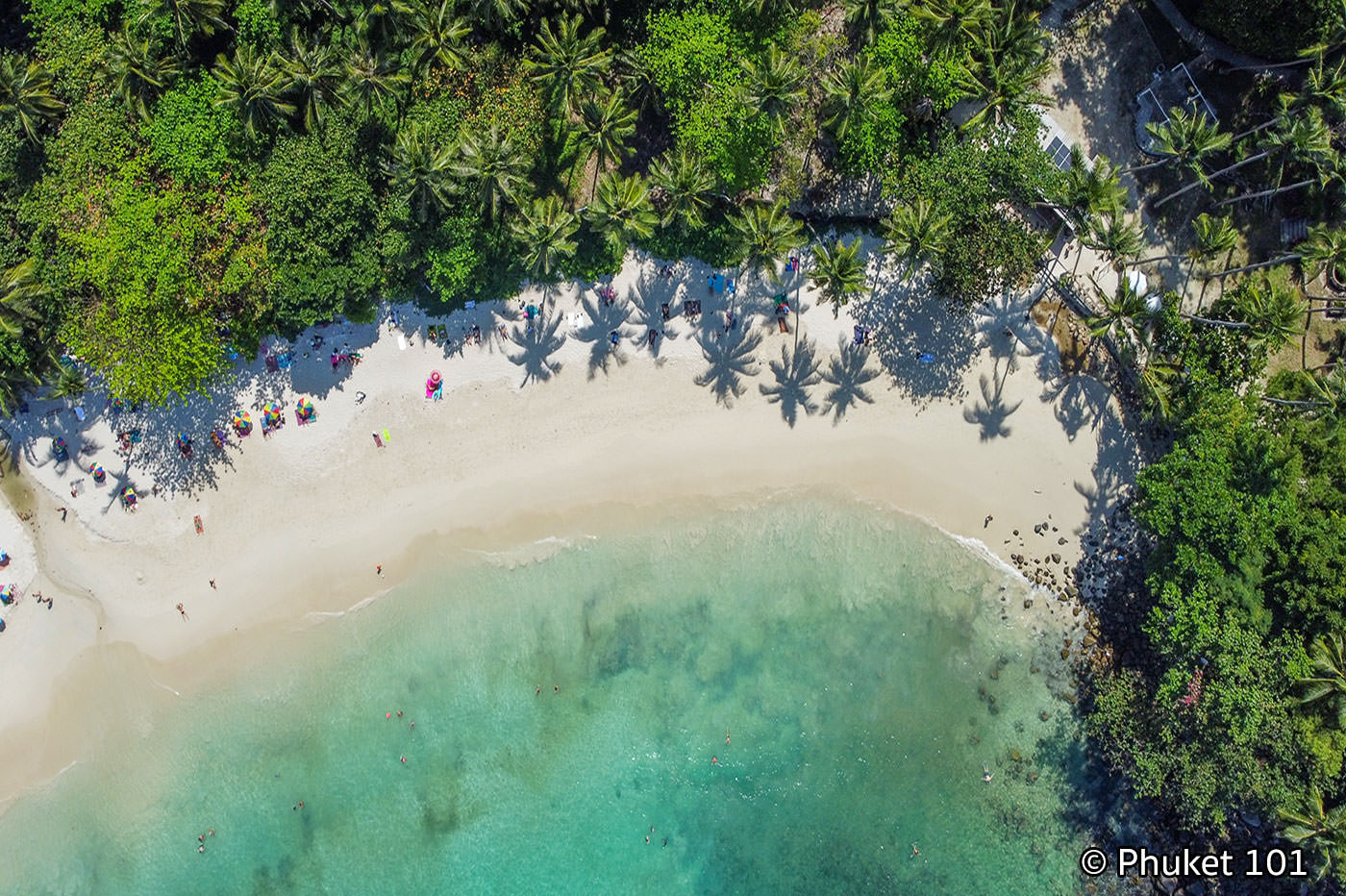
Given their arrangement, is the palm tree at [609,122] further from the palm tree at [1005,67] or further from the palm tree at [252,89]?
the palm tree at [1005,67]

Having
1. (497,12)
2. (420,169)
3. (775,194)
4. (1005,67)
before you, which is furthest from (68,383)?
(1005,67)

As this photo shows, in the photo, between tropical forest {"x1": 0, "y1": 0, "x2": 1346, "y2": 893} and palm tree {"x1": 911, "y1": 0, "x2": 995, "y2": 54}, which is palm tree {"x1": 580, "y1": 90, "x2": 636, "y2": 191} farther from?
palm tree {"x1": 911, "y1": 0, "x2": 995, "y2": 54}

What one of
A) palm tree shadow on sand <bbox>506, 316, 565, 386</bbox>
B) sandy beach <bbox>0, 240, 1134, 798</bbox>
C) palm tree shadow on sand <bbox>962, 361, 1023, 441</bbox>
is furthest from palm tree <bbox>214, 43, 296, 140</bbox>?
palm tree shadow on sand <bbox>962, 361, 1023, 441</bbox>

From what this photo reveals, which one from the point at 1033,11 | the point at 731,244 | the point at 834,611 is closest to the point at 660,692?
the point at 834,611

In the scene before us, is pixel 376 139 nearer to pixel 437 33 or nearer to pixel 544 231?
pixel 437 33

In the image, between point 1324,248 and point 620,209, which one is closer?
point 1324,248

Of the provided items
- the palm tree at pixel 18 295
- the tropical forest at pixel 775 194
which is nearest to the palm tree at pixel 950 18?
the tropical forest at pixel 775 194
